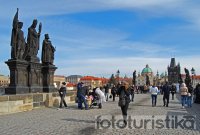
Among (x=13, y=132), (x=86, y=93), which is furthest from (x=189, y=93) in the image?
(x=13, y=132)

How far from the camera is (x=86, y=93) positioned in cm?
1980

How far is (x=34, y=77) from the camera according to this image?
62.9 ft

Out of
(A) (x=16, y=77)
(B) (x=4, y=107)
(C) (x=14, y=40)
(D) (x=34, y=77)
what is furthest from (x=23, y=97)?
(D) (x=34, y=77)

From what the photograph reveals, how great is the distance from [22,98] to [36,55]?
3.93 meters

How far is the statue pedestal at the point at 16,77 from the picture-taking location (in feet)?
54.8

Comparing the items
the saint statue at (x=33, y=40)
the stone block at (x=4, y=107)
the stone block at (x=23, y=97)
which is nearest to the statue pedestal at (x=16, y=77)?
the stone block at (x=23, y=97)

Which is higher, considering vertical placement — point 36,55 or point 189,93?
point 36,55

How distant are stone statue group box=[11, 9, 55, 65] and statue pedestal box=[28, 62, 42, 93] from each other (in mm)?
526

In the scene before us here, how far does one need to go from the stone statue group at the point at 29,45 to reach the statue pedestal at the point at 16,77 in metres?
0.29

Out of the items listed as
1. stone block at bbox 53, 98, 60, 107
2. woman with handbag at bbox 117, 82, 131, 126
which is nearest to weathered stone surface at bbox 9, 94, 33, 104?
stone block at bbox 53, 98, 60, 107

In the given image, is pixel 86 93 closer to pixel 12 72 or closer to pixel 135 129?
pixel 12 72

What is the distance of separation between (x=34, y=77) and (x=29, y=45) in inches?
67.7

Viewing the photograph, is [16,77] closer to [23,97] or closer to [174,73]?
[23,97]

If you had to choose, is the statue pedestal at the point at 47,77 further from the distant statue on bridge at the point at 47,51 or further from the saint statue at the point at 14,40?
the saint statue at the point at 14,40
